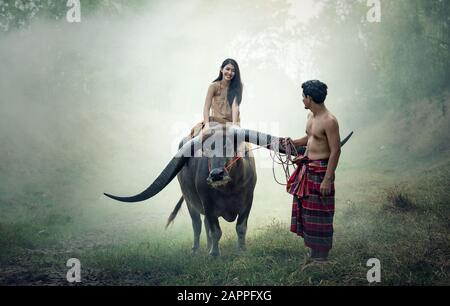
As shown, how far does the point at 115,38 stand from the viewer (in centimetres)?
1509

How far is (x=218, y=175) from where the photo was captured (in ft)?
14.0

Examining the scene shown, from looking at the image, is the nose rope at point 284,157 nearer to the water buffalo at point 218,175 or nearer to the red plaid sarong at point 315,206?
the water buffalo at point 218,175

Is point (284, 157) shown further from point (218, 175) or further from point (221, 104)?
point (221, 104)

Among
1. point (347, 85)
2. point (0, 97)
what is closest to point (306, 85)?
point (0, 97)

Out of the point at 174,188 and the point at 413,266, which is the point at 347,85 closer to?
the point at 174,188

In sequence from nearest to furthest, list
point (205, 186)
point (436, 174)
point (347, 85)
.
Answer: point (205, 186) → point (436, 174) → point (347, 85)

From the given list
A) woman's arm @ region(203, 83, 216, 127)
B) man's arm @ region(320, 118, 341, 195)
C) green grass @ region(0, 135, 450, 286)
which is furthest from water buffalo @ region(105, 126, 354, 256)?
man's arm @ region(320, 118, 341, 195)

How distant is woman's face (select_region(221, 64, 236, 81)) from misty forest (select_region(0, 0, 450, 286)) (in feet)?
3.44

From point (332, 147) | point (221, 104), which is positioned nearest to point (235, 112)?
point (221, 104)

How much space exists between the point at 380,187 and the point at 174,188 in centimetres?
564

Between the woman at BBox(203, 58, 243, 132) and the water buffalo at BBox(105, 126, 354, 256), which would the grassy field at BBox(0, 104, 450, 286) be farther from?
the woman at BBox(203, 58, 243, 132)

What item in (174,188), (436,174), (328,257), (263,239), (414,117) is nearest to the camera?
(328,257)

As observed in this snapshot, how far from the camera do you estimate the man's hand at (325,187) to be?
3.94 metres

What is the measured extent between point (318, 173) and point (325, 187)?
0.62ft
